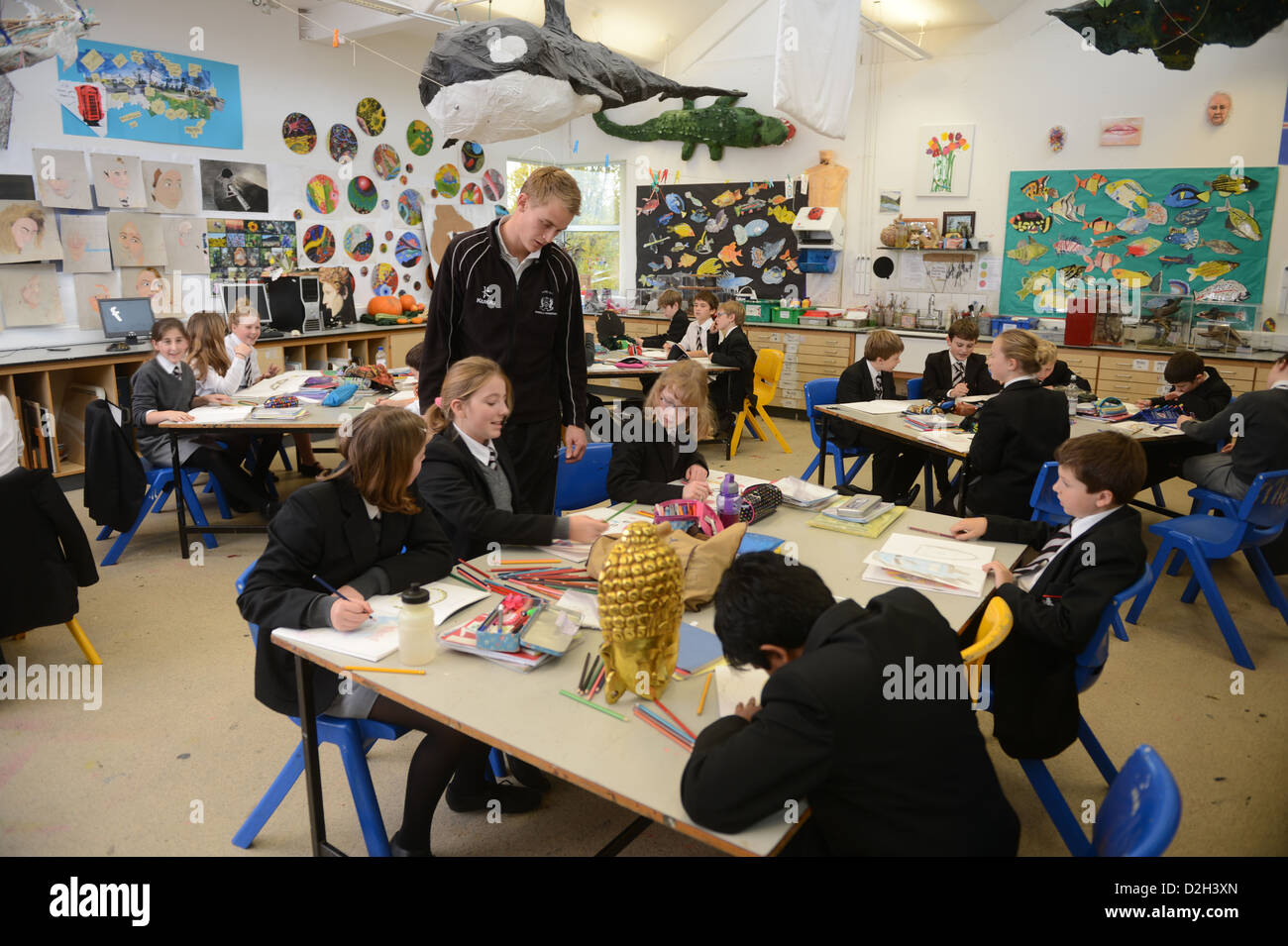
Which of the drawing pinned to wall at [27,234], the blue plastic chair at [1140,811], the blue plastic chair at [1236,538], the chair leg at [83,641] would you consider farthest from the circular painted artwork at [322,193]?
the blue plastic chair at [1140,811]

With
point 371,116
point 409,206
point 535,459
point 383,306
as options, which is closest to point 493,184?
point 409,206

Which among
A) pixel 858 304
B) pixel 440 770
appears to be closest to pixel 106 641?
pixel 440 770

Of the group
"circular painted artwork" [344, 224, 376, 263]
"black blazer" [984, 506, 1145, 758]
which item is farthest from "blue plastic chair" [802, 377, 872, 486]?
"circular painted artwork" [344, 224, 376, 263]

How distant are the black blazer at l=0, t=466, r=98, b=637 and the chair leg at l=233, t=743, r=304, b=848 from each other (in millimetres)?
1298

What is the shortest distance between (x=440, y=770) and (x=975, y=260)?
7.14m

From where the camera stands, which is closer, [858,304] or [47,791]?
[47,791]

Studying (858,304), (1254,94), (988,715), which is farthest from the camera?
(858,304)

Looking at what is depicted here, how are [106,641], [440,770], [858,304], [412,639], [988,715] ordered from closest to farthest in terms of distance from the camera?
[412,639], [440,770], [988,715], [106,641], [858,304]

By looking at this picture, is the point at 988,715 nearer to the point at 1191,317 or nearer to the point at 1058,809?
the point at 1058,809

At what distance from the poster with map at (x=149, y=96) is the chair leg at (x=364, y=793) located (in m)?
5.59

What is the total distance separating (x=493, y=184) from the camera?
9.11 m

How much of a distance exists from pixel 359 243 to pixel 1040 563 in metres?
6.86

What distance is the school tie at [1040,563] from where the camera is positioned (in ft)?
7.69

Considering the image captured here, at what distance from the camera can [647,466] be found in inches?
123
